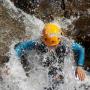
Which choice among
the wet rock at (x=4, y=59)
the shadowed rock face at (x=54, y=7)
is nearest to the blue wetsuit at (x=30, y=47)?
the wet rock at (x=4, y=59)

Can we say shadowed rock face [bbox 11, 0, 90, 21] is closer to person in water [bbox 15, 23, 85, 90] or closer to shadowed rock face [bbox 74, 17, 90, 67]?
shadowed rock face [bbox 74, 17, 90, 67]

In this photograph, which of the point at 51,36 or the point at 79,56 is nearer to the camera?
the point at 51,36

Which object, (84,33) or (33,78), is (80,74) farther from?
(84,33)

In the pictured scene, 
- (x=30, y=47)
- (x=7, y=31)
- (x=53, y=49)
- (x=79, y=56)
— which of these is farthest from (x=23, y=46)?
(x=7, y=31)

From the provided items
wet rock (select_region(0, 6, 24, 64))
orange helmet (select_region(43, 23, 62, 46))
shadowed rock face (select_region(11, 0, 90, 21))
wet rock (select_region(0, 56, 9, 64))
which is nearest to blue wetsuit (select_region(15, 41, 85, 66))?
orange helmet (select_region(43, 23, 62, 46))

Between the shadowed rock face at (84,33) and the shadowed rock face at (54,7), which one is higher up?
the shadowed rock face at (54,7)

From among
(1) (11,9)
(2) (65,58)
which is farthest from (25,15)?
(2) (65,58)

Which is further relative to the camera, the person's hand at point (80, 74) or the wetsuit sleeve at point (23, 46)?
the wetsuit sleeve at point (23, 46)

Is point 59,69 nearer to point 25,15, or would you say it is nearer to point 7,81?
point 7,81

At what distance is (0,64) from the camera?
754 cm

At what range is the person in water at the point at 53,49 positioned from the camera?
6359 mm

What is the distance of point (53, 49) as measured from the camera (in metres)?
6.61

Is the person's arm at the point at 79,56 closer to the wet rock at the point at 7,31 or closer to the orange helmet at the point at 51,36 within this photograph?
the orange helmet at the point at 51,36

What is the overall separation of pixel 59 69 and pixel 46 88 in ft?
1.57
